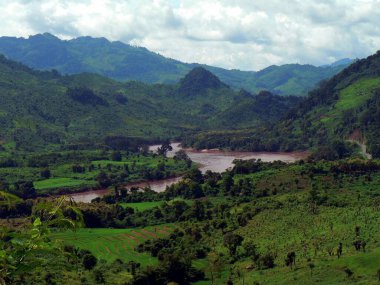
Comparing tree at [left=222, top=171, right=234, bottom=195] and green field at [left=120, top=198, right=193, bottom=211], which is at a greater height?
tree at [left=222, top=171, right=234, bottom=195]

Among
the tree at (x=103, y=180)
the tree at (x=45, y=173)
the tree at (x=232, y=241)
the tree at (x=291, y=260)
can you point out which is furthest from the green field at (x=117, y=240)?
the tree at (x=45, y=173)

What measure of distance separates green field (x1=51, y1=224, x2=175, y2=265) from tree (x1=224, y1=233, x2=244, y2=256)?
15.0 m

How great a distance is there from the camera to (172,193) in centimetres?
16088

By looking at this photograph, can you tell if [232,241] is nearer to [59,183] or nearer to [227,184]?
[227,184]

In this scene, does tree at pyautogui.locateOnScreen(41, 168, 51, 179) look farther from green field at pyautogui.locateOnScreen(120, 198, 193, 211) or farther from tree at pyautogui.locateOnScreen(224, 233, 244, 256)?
tree at pyautogui.locateOnScreen(224, 233, 244, 256)

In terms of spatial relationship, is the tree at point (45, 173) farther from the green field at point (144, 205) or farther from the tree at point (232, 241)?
the tree at point (232, 241)

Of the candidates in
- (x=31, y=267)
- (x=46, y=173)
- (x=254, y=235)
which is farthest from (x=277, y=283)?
(x=46, y=173)

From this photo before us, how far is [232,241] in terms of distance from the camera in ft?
325

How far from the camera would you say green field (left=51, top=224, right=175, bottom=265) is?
101812mm

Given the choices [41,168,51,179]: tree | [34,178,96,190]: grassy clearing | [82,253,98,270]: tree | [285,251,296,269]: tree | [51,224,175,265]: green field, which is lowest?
[51,224,175,265]: green field

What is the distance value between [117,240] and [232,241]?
3044cm

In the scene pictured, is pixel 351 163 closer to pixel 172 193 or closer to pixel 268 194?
pixel 268 194

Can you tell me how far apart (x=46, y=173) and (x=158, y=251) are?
10741cm

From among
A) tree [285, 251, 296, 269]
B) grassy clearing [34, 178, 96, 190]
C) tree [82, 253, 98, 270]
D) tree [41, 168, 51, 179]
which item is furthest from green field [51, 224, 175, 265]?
tree [41, 168, 51, 179]
